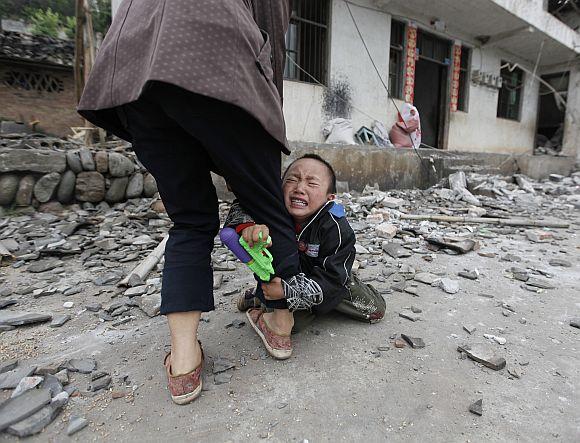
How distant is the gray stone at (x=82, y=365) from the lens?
1.37m

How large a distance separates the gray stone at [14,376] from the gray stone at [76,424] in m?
0.35

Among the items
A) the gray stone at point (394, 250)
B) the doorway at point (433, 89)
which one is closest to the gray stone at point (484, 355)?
the gray stone at point (394, 250)

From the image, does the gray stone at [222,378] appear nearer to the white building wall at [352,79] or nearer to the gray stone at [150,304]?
the gray stone at [150,304]

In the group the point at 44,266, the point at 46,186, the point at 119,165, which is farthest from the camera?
the point at 119,165

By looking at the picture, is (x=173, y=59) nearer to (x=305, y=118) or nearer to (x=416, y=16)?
(x=305, y=118)

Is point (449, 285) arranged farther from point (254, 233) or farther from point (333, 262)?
point (254, 233)

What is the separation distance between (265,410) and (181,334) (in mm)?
387

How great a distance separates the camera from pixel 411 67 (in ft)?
25.8

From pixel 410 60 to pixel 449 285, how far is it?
278 inches

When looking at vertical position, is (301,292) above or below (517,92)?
below

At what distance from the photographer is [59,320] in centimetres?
179

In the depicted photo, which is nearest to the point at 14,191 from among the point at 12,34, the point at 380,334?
the point at 380,334

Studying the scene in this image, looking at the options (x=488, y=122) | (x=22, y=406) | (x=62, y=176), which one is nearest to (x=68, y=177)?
(x=62, y=176)

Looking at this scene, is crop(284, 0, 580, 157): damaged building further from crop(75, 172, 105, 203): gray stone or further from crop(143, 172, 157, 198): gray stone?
crop(75, 172, 105, 203): gray stone
